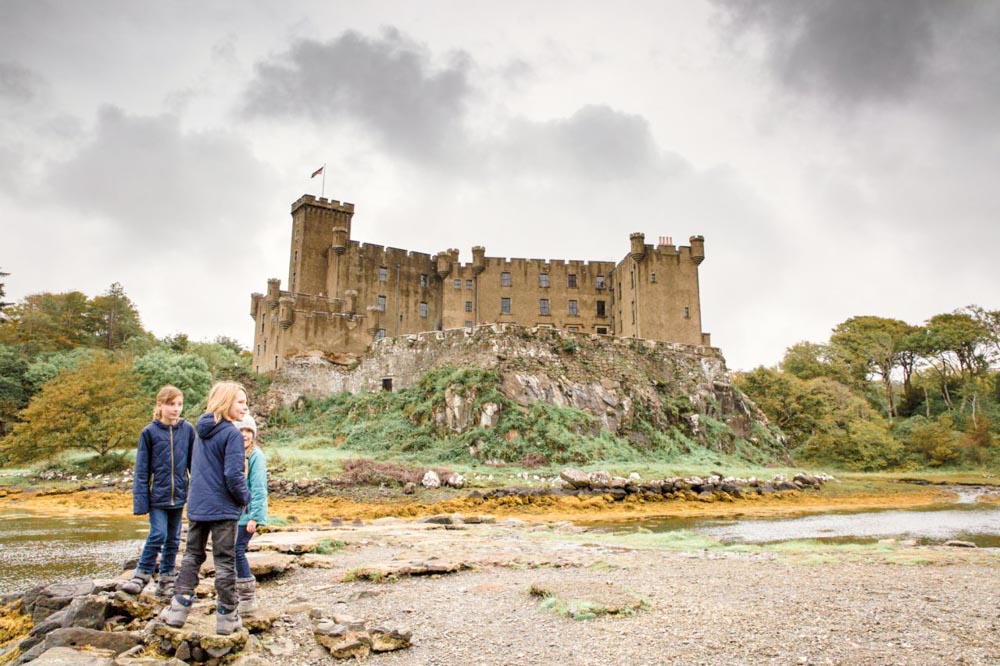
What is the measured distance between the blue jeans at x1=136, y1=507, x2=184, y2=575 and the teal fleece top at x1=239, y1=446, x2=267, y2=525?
1427mm

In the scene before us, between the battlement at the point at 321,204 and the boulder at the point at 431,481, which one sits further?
the battlement at the point at 321,204

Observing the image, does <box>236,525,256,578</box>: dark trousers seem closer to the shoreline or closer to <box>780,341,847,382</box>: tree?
the shoreline

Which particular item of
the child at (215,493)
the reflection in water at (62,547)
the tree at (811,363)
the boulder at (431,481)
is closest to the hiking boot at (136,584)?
the child at (215,493)

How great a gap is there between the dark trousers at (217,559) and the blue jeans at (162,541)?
5.42ft

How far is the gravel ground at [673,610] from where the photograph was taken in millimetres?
5332

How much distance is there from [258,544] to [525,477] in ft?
45.8

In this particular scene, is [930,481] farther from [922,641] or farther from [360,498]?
[922,641]

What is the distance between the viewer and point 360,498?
70.0ft

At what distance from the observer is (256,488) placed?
6641mm

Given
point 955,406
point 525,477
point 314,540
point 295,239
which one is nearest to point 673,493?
point 525,477

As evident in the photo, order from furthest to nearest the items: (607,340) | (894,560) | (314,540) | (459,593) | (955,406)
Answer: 1. (955,406)
2. (607,340)
3. (314,540)
4. (894,560)
5. (459,593)

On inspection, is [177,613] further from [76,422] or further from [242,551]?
[76,422]

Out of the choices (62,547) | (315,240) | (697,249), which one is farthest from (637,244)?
(62,547)

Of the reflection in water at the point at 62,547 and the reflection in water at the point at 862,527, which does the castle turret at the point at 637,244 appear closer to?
the reflection in water at the point at 862,527
